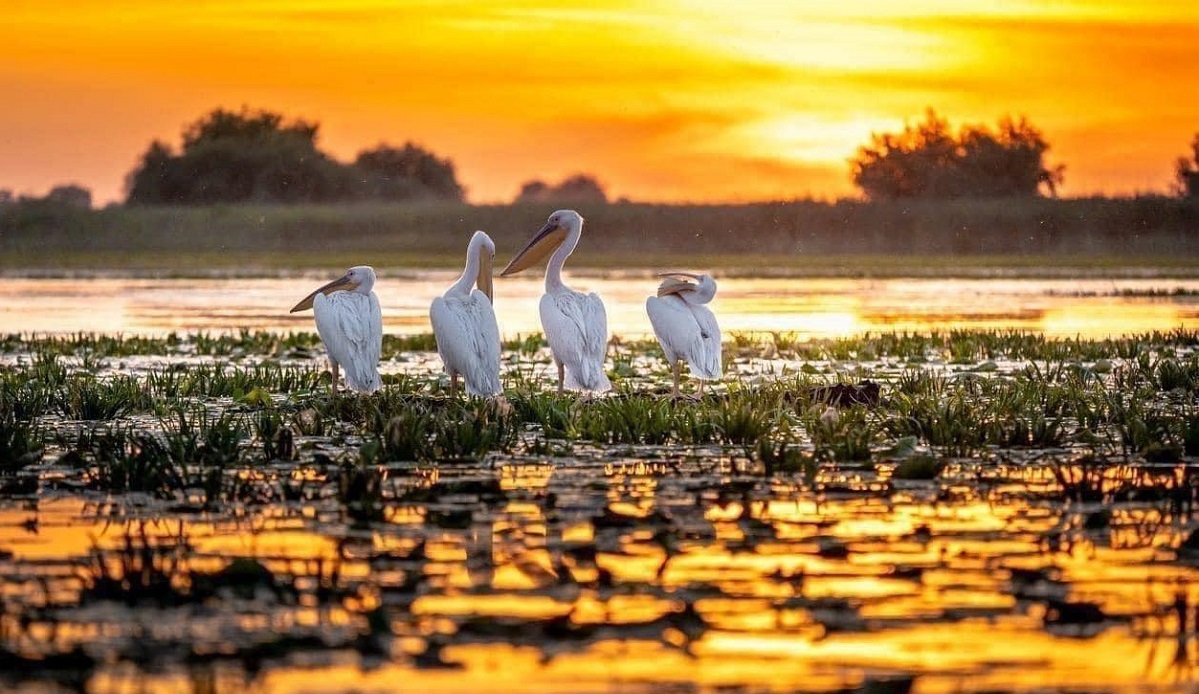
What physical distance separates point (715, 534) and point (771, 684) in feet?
6.33

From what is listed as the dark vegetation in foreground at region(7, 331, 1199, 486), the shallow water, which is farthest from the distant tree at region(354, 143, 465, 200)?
the dark vegetation in foreground at region(7, 331, 1199, 486)

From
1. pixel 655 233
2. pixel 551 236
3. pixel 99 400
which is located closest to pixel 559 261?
pixel 551 236


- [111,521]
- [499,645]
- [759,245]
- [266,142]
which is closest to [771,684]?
[499,645]

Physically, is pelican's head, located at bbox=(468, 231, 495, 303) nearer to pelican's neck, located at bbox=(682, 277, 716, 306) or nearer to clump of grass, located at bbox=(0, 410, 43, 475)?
pelican's neck, located at bbox=(682, 277, 716, 306)

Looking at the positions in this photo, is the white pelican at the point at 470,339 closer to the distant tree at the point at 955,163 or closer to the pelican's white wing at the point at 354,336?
the pelican's white wing at the point at 354,336

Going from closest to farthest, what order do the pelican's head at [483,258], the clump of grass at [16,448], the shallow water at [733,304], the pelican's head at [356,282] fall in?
the clump of grass at [16,448], the pelican's head at [483,258], the pelican's head at [356,282], the shallow water at [733,304]

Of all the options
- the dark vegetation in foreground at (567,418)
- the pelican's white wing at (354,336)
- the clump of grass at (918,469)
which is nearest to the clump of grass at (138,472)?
the dark vegetation in foreground at (567,418)

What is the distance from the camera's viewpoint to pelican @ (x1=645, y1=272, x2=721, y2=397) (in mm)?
11844

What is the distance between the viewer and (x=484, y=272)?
12.7 meters

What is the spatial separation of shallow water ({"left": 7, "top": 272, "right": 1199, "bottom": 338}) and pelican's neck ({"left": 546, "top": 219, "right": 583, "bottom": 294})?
817 cm

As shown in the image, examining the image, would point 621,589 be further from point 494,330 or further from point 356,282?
point 356,282

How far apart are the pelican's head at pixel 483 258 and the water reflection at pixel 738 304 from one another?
27.0 ft

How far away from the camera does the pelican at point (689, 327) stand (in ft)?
38.9

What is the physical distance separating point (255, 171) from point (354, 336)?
223 feet
